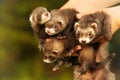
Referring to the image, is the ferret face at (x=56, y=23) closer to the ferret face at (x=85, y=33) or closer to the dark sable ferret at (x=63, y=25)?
the dark sable ferret at (x=63, y=25)

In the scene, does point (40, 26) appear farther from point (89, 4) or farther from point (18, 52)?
point (18, 52)

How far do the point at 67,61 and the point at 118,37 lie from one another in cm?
266

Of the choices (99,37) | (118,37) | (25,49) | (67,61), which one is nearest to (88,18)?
(99,37)

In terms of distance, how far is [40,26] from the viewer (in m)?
2.39

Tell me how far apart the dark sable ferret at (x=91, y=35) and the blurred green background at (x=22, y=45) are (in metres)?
2.78

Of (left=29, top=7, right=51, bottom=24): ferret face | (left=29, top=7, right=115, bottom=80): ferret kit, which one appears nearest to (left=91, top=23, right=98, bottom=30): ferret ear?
(left=29, top=7, right=115, bottom=80): ferret kit

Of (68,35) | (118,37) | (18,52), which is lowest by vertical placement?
(18,52)

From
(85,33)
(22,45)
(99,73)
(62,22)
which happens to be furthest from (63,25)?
(22,45)

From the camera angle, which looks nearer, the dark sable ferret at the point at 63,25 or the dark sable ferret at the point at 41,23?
the dark sable ferret at the point at 63,25

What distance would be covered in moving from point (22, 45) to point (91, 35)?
3.31 m

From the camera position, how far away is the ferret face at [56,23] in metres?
2.30

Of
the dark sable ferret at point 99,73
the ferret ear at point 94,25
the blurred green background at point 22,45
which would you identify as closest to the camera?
the ferret ear at point 94,25

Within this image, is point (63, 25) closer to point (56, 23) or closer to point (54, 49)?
point (56, 23)

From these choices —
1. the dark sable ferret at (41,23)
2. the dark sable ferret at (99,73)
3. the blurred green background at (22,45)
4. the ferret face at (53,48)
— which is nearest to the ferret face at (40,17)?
the dark sable ferret at (41,23)
